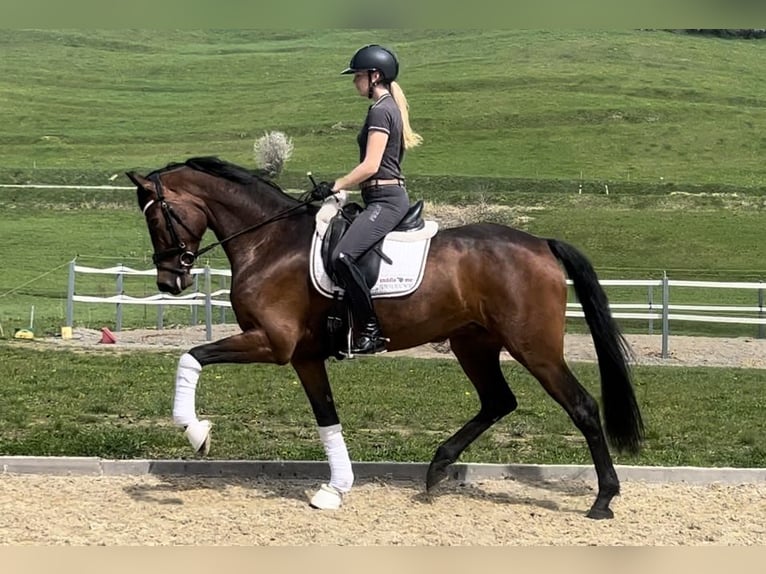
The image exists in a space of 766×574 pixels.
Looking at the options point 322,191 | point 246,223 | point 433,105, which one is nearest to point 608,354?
point 322,191

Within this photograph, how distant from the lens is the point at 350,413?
11.0 m

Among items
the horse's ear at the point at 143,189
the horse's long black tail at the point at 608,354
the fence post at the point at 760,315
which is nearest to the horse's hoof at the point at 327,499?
the horse's long black tail at the point at 608,354

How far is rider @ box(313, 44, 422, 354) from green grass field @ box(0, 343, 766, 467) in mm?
2329

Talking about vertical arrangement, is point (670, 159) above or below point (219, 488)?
above

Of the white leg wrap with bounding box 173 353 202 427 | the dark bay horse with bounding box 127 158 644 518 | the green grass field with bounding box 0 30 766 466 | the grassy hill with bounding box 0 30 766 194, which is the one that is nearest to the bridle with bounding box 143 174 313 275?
the dark bay horse with bounding box 127 158 644 518

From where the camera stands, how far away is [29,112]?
82.1 meters

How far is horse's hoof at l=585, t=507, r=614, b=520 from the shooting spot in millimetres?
6711

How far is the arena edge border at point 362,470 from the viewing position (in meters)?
7.58

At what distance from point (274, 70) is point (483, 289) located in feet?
302

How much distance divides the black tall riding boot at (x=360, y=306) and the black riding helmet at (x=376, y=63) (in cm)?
123

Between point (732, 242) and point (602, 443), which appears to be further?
point (732, 242)

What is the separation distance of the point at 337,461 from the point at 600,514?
183 cm

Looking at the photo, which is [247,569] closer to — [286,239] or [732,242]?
[286,239]

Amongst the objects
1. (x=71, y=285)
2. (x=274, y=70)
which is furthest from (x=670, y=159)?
(x=71, y=285)
